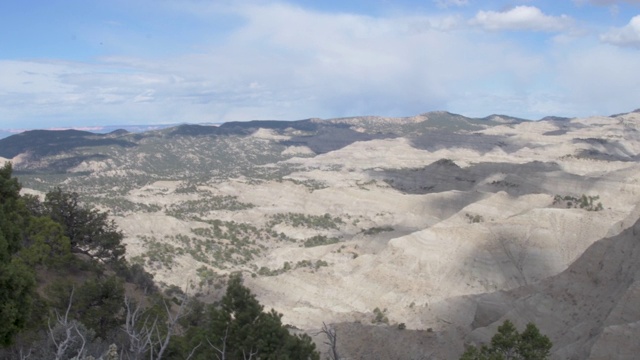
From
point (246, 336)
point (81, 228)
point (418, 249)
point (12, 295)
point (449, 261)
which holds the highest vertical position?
point (12, 295)

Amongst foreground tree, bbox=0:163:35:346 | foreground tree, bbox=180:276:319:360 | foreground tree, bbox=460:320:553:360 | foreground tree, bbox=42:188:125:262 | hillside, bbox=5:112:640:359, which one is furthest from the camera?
foreground tree, bbox=42:188:125:262

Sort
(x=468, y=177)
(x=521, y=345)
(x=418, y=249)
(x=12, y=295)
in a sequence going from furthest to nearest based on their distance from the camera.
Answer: (x=468, y=177)
(x=418, y=249)
(x=521, y=345)
(x=12, y=295)

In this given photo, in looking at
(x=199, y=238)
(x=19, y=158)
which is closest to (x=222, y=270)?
(x=199, y=238)

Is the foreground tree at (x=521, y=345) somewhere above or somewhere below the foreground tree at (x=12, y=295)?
below

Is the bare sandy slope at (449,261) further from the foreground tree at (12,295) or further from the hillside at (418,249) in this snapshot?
the foreground tree at (12,295)

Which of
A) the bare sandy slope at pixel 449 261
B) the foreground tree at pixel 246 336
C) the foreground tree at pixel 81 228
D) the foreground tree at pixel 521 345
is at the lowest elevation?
the bare sandy slope at pixel 449 261

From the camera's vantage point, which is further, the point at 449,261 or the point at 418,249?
the point at 418,249

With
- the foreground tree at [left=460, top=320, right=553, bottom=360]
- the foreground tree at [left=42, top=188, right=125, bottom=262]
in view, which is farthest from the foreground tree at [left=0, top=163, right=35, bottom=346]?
the foreground tree at [left=42, top=188, right=125, bottom=262]

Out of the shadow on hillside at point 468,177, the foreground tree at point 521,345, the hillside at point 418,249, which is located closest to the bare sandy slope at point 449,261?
the hillside at point 418,249

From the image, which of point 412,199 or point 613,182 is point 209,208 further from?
point 613,182

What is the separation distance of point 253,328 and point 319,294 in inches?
1230

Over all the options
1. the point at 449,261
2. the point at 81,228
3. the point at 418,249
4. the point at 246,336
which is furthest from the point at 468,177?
the point at 246,336

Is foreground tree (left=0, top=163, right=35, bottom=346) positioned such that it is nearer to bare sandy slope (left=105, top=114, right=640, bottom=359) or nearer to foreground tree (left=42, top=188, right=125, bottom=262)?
foreground tree (left=42, top=188, right=125, bottom=262)

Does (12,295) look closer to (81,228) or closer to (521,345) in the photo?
(521,345)
